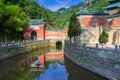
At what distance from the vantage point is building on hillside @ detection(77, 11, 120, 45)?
35000 millimetres

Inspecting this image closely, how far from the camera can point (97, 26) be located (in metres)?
38.2

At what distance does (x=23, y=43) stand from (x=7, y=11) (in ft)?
20.6

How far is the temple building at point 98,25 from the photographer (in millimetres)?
35047

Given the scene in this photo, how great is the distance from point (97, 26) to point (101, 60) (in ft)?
66.5

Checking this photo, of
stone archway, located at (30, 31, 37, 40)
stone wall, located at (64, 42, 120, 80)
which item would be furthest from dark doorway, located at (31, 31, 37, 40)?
stone wall, located at (64, 42, 120, 80)

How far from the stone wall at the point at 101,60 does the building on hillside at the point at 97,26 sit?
458 inches

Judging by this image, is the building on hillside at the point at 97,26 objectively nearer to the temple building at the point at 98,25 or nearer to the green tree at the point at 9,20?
the temple building at the point at 98,25

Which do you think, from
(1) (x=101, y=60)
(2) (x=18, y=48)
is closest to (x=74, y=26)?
→ (2) (x=18, y=48)

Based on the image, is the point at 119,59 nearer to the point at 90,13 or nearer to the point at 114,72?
the point at 114,72

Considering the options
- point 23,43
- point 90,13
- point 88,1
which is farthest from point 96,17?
point 88,1

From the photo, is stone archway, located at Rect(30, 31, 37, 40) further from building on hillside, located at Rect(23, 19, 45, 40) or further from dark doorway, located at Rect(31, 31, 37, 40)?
building on hillside, located at Rect(23, 19, 45, 40)

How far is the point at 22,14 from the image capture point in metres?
47.6

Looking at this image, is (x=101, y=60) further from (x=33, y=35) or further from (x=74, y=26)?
(x=33, y=35)

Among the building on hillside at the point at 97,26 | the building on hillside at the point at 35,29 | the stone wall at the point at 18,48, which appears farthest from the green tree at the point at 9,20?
the building on hillside at the point at 97,26
